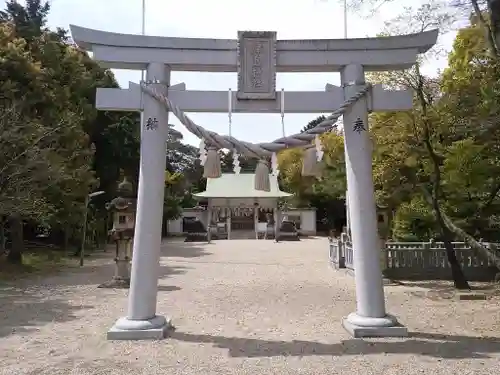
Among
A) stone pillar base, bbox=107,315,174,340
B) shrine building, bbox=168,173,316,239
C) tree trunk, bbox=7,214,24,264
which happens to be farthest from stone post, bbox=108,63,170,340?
shrine building, bbox=168,173,316,239

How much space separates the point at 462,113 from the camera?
8711 millimetres

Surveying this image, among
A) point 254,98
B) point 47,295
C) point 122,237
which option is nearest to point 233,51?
point 254,98

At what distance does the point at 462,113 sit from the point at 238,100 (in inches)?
187

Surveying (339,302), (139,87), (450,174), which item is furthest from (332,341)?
(450,174)

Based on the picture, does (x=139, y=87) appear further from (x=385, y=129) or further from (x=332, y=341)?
(x=385, y=129)

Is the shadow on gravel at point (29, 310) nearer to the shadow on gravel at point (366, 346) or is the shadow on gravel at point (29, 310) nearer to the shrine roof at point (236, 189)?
the shadow on gravel at point (366, 346)

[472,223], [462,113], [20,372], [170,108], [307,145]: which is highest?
[462,113]

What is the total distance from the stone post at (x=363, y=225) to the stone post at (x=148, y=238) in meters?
2.52

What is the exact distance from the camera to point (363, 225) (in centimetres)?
617

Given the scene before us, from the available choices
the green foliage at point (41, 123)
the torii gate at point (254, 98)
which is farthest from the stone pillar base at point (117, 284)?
the torii gate at point (254, 98)

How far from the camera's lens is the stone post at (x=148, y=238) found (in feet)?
19.6

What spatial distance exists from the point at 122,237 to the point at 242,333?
6139 millimetres

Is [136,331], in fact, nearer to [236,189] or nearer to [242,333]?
[242,333]

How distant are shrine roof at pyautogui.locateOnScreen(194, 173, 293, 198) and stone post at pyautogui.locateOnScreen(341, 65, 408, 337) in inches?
1033
